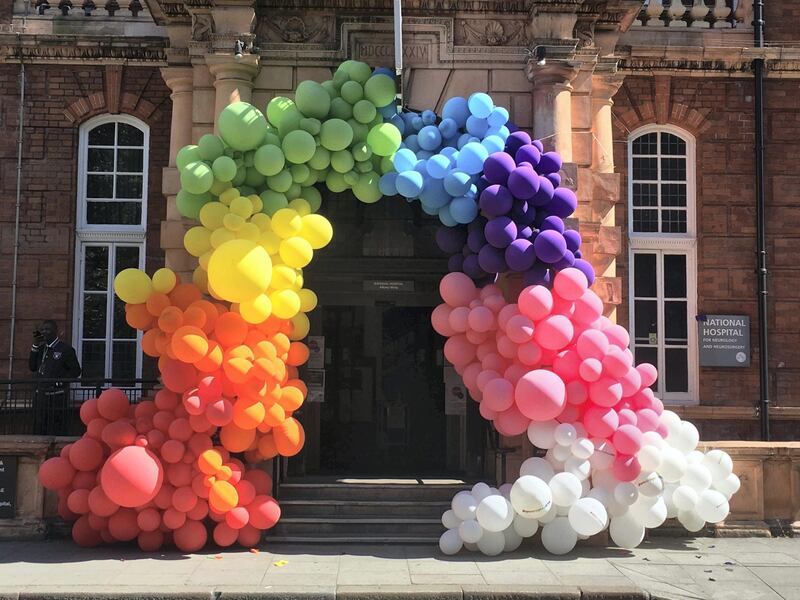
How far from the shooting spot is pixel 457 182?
8133 millimetres

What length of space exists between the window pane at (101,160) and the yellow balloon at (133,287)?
428cm

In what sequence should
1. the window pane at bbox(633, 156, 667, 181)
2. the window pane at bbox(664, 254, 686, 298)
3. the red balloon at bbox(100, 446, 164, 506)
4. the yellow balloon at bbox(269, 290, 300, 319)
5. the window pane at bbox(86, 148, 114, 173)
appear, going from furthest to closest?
the window pane at bbox(633, 156, 667, 181)
the window pane at bbox(664, 254, 686, 298)
the window pane at bbox(86, 148, 114, 173)
the yellow balloon at bbox(269, 290, 300, 319)
the red balloon at bbox(100, 446, 164, 506)

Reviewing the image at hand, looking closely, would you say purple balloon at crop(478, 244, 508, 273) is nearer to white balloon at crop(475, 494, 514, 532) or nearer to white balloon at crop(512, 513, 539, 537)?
white balloon at crop(475, 494, 514, 532)

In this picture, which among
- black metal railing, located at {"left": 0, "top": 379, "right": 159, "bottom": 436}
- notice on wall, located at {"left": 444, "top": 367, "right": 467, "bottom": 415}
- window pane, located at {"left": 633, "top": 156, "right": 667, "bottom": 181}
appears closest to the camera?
black metal railing, located at {"left": 0, "top": 379, "right": 159, "bottom": 436}

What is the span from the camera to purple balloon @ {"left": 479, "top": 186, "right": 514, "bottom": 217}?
314 inches

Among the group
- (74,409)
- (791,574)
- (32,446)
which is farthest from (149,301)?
(791,574)

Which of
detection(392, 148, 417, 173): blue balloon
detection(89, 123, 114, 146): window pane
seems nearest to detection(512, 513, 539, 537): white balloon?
detection(392, 148, 417, 173): blue balloon

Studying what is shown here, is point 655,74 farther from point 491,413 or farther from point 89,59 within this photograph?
point 89,59

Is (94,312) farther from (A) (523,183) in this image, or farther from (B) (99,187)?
(A) (523,183)

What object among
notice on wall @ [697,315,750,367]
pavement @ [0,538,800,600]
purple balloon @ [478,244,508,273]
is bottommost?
pavement @ [0,538,800,600]

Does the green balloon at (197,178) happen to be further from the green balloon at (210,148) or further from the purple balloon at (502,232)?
the purple balloon at (502,232)

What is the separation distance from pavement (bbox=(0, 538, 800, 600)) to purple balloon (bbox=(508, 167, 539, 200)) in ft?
11.6

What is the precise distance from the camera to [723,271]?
38.4 ft

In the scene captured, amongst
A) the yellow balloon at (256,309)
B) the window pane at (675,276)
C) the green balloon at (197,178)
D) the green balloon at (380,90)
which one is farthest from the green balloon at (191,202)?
the window pane at (675,276)
